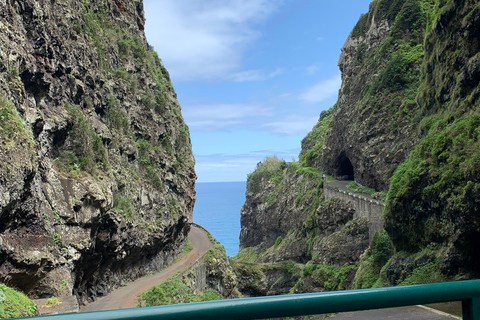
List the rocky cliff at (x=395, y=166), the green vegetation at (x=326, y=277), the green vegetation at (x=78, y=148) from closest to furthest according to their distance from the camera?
1. the rocky cliff at (x=395, y=166)
2. the green vegetation at (x=78, y=148)
3. the green vegetation at (x=326, y=277)

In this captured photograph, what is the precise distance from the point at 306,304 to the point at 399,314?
713 millimetres

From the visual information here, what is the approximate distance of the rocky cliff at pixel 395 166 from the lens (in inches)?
615

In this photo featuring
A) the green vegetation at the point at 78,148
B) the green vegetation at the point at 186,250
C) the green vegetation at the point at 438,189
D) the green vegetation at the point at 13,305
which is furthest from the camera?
the green vegetation at the point at 186,250

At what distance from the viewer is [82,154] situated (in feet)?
62.0

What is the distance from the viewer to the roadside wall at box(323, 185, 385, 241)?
32719mm

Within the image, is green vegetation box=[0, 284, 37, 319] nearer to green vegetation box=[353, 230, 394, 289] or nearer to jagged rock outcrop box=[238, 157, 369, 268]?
green vegetation box=[353, 230, 394, 289]

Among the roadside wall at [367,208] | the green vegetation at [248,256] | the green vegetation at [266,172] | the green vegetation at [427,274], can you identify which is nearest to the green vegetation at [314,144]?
the green vegetation at [266,172]

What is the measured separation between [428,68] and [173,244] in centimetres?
2586

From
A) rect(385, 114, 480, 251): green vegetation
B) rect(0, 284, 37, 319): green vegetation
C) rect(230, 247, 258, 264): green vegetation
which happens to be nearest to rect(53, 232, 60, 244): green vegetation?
rect(0, 284, 37, 319): green vegetation

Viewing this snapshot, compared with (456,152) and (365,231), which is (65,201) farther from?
(365,231)

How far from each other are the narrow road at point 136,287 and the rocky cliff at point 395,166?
475 inches

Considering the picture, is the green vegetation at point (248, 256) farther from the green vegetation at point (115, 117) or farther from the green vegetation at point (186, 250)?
the green vegetation at point (115, 117)

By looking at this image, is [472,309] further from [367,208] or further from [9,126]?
[367,208]

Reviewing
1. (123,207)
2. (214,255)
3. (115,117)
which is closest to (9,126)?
(123,207)
